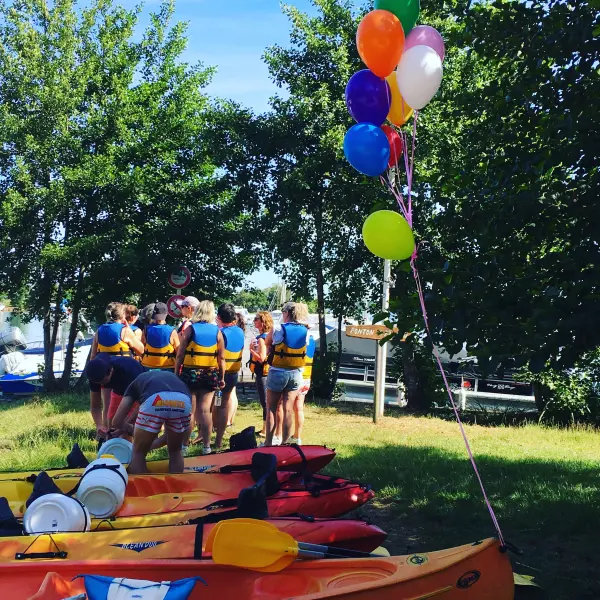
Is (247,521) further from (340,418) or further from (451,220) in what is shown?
(340,418)

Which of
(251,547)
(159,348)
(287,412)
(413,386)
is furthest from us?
(413,386)

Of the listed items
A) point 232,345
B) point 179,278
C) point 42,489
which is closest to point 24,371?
point 179,278

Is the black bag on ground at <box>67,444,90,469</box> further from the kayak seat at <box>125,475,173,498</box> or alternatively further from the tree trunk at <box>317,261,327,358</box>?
the tree trunk at <box>317,261,327,358</box>

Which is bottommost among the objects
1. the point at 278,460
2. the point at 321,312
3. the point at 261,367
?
the point at 278,460

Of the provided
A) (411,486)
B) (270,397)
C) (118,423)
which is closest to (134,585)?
(118,423)

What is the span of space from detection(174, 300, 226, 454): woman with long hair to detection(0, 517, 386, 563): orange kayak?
3292 mm

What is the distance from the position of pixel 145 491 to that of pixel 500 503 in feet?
10.4

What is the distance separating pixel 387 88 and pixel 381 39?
37 cm

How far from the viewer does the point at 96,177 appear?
14.8m

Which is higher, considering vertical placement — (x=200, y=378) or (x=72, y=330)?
(x=72, y=330)

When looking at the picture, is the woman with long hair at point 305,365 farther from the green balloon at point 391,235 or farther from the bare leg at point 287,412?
the green balloon at point 391,235

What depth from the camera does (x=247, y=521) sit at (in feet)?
12.1

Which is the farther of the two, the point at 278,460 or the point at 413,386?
the point at 413,386

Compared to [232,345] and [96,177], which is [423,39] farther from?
[96,177]
